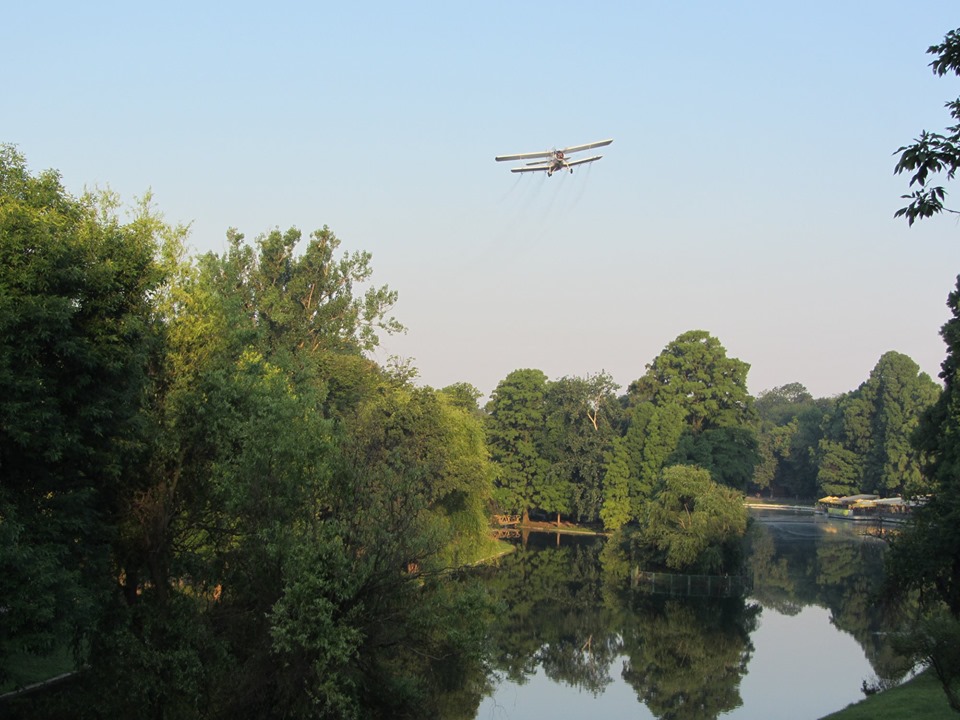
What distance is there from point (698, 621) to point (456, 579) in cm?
2458

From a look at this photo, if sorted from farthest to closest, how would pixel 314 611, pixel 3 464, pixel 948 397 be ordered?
pixel 948 397 < pixel 314 611 < pixel 3 464

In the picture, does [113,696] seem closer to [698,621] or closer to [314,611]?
[314,611]

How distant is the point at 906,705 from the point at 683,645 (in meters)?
14.3

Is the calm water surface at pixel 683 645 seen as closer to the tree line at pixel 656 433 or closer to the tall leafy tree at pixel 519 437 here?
the tree line at pixel 656 433

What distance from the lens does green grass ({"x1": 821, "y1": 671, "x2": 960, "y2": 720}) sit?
76.5 feet

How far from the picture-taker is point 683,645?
38.9 m

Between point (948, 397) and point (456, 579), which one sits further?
point (948, 397)

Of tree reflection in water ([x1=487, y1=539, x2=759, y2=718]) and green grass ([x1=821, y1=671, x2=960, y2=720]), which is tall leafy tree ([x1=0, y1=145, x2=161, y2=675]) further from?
green grass ([x1=821, y1=671, x2=960, y2=720])

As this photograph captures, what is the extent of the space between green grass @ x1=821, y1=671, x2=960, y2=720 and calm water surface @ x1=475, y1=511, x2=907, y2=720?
0.95 meters

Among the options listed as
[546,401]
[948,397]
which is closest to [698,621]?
[948,397]

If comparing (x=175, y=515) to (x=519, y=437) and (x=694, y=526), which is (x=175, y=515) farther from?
(x=519, y=437)

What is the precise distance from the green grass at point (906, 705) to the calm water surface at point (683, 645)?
95 cm

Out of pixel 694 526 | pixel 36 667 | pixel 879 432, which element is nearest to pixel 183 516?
pixel 36 667

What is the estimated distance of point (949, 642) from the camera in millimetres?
19297
